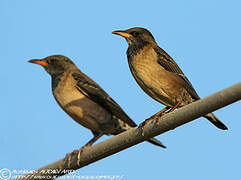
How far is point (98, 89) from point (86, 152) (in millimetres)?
3024

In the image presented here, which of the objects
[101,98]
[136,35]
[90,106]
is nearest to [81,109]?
[90,106]

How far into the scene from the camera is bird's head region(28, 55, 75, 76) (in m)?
9.52

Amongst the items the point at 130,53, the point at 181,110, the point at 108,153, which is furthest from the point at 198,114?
the point at 130,53

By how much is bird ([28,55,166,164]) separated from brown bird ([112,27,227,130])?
3.31 feet

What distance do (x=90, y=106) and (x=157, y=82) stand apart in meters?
1.56

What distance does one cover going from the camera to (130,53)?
8.51 m

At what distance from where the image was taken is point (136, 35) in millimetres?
8906

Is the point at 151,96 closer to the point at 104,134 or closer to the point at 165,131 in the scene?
the point at 104,134

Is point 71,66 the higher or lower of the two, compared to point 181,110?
higher

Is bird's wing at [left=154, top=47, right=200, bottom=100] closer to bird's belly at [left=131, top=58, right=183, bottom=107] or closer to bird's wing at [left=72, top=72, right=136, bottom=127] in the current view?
bird's belly at [left=131, top=58, right=183, bottom=107]

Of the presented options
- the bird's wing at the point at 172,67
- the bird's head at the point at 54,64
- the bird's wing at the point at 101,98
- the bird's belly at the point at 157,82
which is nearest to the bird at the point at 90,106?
the bird's wing at the point at 101,98

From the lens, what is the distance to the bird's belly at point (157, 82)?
7.88 metres

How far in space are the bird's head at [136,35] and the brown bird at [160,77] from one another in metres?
0.10

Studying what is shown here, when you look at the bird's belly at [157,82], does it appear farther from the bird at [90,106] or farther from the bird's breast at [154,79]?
the bird at [90,106]
